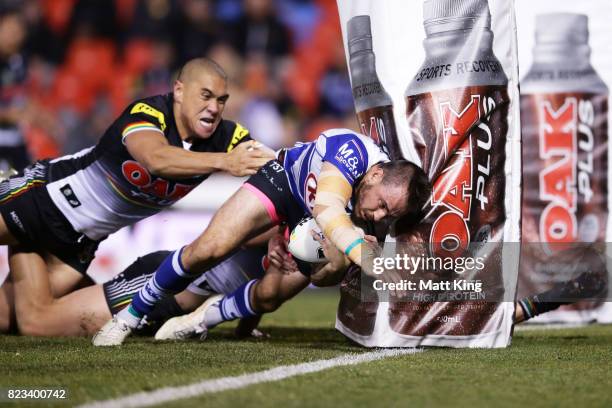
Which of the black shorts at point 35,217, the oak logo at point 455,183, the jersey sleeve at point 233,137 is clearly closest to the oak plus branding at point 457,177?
the oak logo at point 455,183

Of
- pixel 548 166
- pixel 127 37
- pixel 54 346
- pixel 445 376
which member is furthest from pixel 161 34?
pixel 445 376

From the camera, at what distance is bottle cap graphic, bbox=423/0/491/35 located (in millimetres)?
4879

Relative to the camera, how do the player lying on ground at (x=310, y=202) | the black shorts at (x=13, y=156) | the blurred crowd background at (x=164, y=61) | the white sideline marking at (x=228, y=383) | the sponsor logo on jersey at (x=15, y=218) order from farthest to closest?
1. the blurred crowd background at (x=164, y=61)
2. the black shorts at (x=13, y=156)
3. the sponsor logo on jersey at (x=15, y=218)
4. the player lying on ground at (x=310, y=202)
5. the white sideline marking at (x=228, y=383)

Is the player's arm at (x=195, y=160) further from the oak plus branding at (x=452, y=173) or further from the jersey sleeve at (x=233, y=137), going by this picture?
the oak plus branding at (x=452, y=173)

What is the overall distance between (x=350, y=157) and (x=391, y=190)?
0.29 metres

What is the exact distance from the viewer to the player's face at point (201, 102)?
5805mm

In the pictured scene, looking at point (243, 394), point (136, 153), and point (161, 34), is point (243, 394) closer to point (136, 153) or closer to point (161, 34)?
point (136, 153)

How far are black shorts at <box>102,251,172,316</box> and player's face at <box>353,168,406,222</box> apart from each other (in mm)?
2026

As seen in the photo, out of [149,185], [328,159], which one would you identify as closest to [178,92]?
[149,185]

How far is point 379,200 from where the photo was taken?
463 cm

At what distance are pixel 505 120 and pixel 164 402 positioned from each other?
8.84 feet

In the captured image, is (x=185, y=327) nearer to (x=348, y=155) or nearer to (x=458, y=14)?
(x=348, y=155)

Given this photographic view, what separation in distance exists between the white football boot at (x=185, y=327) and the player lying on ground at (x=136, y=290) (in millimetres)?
218

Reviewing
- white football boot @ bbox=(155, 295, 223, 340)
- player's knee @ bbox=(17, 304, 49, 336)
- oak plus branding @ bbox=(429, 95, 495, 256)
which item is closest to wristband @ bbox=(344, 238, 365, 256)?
oak plus branding @ bbox=(429, 95, 495, 256)
